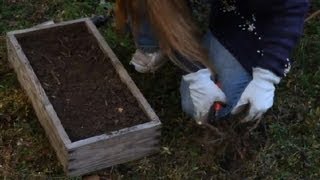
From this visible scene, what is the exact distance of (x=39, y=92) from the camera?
7.18 ft

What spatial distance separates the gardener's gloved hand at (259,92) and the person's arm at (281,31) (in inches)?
0.9

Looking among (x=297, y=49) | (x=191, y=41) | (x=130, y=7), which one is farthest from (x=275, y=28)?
(x=297, y=49)

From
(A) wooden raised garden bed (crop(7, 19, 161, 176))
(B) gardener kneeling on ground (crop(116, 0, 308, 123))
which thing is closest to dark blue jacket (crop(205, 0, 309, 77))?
(B) gardener kneeling on ground (crop(116, 0, 308, 123))

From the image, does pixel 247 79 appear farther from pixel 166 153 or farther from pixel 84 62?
pixel 84 62

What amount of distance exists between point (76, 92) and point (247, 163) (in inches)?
29.0

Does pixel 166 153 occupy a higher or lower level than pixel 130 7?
lower

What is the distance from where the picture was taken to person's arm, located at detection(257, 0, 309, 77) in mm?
2057

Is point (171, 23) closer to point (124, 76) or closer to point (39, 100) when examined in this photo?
point (124, 76)

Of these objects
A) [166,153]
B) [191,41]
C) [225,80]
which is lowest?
[166,153]

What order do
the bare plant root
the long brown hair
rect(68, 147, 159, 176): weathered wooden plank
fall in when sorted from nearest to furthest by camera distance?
the long brown hair → rect(68, 147, 159, 176): weathered wooden plank → the bare plant root

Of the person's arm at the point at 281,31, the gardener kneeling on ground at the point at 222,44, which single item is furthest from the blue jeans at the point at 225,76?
the person's arm at the point at 281,31

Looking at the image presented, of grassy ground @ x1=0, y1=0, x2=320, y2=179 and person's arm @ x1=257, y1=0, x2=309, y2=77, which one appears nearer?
person's arm @ x1=257, y1=0, x2=309, y2=77

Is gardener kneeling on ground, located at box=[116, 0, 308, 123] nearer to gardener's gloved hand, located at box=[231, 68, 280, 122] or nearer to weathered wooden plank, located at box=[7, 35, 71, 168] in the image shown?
gardener's gloved hand, located at box=[231, 68, 280, 122]

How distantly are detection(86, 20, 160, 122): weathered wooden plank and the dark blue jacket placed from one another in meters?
0.43
